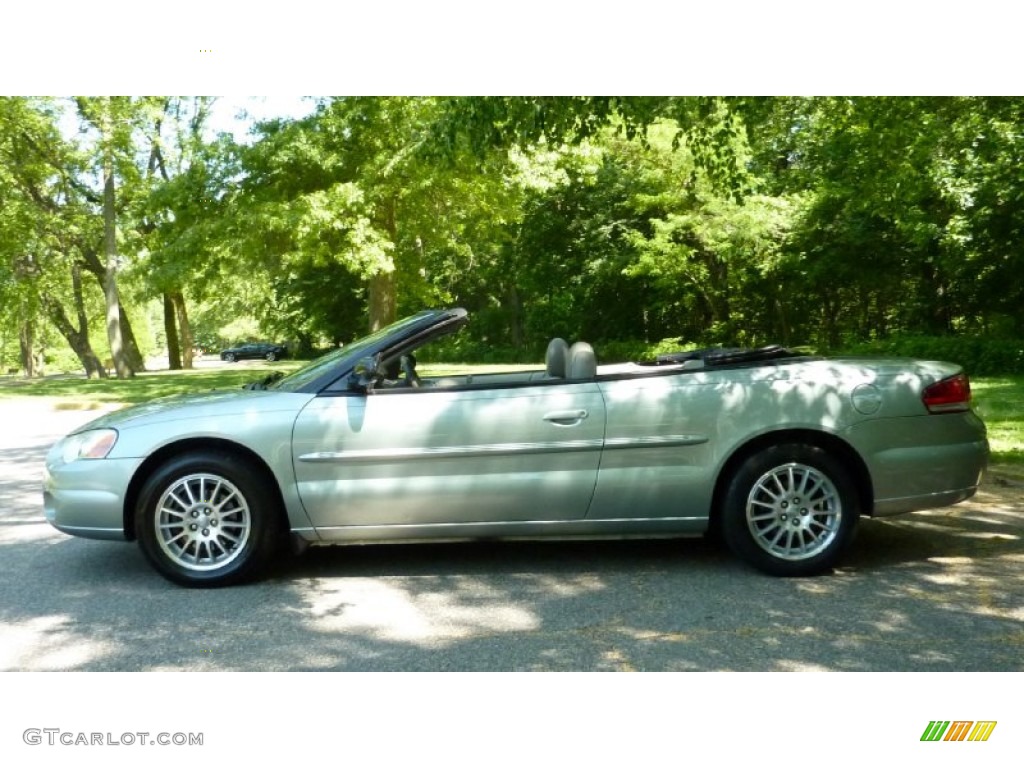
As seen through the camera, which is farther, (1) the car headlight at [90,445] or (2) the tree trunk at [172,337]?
(2) the tree trunk at [172,337]

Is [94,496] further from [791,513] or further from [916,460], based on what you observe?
[916,460]

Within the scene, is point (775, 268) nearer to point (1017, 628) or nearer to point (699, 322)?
point (699, 322)

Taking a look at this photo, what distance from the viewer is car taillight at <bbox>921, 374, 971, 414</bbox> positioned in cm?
515

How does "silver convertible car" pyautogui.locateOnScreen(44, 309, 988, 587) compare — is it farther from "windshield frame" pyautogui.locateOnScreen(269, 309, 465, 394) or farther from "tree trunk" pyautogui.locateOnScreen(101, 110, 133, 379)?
"tree trunk" pyautogui.locateOnScreen(101, 110, 133, 379)

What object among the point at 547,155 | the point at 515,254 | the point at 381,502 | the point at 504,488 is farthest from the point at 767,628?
the point at 515,254

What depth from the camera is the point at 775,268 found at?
82.6 ft

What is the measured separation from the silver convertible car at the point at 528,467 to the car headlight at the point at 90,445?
1cm

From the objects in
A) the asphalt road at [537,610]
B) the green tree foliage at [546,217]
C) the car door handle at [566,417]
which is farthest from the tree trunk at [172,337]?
the car door handle at [566,417]

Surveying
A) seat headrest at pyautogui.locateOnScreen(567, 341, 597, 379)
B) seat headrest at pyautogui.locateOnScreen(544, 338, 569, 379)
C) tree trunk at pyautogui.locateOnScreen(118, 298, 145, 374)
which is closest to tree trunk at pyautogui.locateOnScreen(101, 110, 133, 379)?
tree trunk at pyautogui.locateOnScreen(118, 298, 145, 374)

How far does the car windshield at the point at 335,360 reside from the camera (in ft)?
17.5

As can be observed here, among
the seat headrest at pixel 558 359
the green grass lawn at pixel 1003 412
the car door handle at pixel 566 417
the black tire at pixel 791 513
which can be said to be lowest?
the green grass lawn at pixel 1003 412

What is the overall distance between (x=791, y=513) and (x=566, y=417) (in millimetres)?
1288

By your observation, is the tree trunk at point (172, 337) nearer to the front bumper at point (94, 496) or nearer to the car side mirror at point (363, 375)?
the front bumper at point (94, 496)
